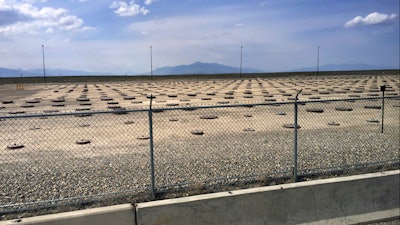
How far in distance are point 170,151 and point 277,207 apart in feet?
12.0

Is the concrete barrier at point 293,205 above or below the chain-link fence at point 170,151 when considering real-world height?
below

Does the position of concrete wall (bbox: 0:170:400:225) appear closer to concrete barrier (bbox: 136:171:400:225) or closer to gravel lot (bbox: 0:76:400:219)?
concrete barrier (bbox: 136:171:400:225)

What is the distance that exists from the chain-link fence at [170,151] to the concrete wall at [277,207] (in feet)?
2.26

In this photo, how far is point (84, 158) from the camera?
8.27 meters

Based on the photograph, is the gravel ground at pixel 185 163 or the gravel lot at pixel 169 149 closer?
the gravel ground at pixel 185 163

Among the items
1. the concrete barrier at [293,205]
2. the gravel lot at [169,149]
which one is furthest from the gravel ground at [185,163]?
the concrete barrier at [293,205]

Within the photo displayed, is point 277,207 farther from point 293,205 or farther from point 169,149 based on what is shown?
A: point 169,149

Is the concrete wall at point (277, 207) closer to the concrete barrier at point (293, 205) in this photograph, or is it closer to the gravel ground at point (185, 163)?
the concrete barrier at point (293, 205)

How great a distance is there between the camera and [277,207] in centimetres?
571

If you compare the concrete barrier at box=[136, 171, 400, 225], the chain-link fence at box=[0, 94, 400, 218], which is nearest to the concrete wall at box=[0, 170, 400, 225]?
the concrete barrier at box=[136, 171, 400, 225]

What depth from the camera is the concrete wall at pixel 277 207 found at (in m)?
5.11

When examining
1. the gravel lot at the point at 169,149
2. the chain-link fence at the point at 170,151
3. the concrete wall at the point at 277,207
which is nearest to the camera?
the concrete wall at the point at 277,207

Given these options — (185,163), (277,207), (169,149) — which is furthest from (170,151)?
(277,207)

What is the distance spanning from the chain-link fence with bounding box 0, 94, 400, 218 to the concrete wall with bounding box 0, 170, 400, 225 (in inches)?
27.1
